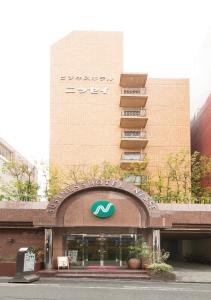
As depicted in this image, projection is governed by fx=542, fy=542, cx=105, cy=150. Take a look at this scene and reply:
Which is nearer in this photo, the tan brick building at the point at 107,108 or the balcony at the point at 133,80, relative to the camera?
the balcony at the point at 133,80

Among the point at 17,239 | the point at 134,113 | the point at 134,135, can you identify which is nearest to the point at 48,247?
the point at 17,239

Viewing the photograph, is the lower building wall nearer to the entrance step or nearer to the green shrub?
the entrance step

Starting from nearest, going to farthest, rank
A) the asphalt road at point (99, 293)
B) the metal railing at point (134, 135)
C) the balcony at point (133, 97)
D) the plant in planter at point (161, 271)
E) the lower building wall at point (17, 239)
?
1. the asphalt road at point (99, 293)
2. the plant in planter at point (161, 271)
3. the lower building wall at point (17, 239)
4. the balcony at point (133, 97)
5. the metal railing at point (134, 135)

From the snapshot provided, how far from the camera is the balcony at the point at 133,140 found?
2440 inches

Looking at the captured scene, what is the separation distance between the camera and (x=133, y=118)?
61.8m

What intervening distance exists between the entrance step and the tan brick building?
28.6 meters

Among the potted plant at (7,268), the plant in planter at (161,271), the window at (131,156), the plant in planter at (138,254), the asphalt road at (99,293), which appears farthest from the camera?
the window at (131,156)

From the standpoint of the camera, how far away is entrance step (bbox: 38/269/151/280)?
32.0m

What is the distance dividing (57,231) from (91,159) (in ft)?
85.4

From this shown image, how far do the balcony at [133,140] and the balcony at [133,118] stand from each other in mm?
841

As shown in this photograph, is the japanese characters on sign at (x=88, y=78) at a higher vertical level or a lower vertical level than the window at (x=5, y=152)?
higher

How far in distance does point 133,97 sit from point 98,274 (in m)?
32.5

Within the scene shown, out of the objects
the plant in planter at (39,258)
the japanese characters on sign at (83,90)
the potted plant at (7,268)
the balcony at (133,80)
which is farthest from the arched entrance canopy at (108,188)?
the japanese characters on sign at (83,90)

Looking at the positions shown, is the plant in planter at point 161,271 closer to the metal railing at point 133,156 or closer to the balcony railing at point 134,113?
the metal railing at point 133,156
